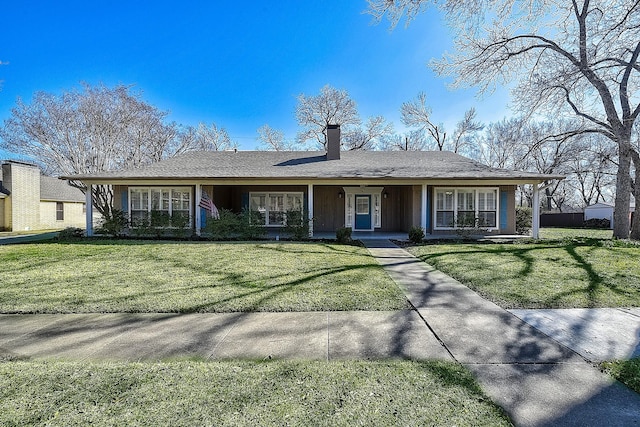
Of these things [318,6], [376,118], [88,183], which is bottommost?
[88,183]

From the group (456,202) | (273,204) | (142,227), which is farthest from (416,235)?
(142,227)

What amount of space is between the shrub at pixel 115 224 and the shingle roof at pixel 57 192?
1249 cm

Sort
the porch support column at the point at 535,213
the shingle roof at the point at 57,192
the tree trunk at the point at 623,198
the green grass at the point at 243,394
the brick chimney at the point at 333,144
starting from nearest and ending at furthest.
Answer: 1. the green grass at the point at 243,394
2. the porch support column at the point at 535,213
3. the tree trunk at the point at 623,198
4. the brick chimney at the point at 333,144
5. the shingle roof at the point at 57,192

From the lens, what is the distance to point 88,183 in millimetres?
12414

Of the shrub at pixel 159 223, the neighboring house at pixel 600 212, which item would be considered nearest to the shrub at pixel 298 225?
the shrub at pixel 159 223

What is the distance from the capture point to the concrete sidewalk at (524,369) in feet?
6.90

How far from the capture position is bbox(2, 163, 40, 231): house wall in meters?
18.0

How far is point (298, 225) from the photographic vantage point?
1212 centimetres

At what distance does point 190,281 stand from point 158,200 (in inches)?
371

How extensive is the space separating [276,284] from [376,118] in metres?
27.4

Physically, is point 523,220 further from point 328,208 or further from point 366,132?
point 366,132

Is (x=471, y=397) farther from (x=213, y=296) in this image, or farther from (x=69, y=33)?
(x=69, y=33)

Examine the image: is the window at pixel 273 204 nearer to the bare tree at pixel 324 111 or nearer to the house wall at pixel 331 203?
the house wall at pixel 331 203

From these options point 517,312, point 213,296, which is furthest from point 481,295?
point 213,296
